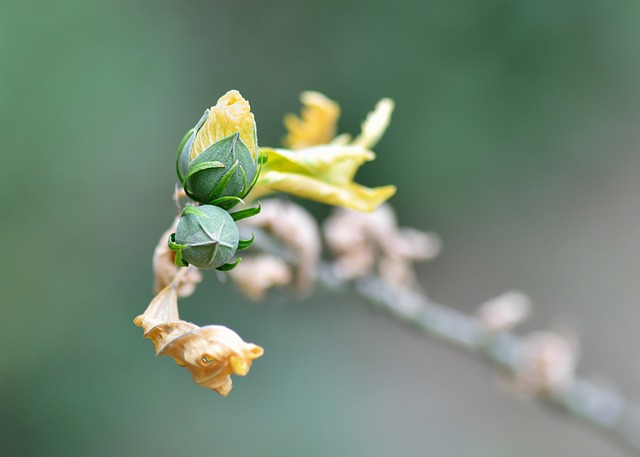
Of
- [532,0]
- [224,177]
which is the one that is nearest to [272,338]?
[532,0]

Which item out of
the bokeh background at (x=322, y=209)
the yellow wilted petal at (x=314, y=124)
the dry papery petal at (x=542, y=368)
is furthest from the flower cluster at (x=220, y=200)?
the bokeh background at (x=322, y=209)

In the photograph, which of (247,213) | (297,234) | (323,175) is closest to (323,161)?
(323,175)

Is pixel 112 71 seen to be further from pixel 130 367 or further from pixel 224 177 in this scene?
pixel 224 177

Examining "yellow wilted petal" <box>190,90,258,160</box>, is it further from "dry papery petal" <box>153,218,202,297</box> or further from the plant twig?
the plant twig

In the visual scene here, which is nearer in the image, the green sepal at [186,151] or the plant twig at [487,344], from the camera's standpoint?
the green sepal at [186,151]

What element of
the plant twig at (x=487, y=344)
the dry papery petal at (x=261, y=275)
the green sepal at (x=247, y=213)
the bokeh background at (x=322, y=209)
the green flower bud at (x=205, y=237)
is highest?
the bokeh background at (x=322, y=209)

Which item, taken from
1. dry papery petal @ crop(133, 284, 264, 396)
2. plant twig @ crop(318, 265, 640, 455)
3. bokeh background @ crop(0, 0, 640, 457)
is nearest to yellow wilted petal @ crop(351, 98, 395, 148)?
dry papery petal @ crop(133, 284, 264, 396)

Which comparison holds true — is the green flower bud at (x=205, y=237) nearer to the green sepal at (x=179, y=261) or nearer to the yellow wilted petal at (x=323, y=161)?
the green sepal at (x=179, y=261)
